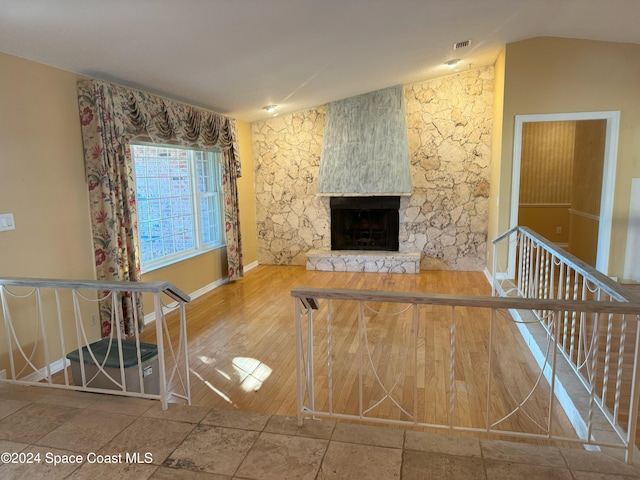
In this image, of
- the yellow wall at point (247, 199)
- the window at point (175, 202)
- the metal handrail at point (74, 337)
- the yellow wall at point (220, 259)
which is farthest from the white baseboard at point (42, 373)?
the yellow wall at point (247, 199)

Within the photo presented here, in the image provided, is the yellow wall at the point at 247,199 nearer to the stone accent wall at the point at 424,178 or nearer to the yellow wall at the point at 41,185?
the stone accent wall at the point at 424,178

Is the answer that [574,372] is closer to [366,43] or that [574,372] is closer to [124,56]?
[366,43]

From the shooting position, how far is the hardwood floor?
2.85 meters

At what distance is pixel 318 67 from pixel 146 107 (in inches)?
70.1

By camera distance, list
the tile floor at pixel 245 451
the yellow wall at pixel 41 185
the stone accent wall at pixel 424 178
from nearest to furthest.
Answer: the tile floor at pixel 245 451, the yellow wall at pixel 41 185, the stone accent wall at pixel 424 178

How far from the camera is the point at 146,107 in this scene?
161 inches

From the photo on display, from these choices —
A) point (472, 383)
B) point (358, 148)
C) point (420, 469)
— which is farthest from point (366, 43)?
point (420, 469)

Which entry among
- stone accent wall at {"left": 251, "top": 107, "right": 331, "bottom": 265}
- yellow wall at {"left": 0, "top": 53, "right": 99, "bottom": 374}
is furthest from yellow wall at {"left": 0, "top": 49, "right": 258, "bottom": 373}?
stone accent wall at {"left": 251, "top": 107, "right": 331, "bottom": 265}

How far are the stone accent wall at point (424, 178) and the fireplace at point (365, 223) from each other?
146mm

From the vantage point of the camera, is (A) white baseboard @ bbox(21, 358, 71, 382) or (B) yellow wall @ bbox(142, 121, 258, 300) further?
(B) yellow wall @ bbox(142, 121, 258, 300)

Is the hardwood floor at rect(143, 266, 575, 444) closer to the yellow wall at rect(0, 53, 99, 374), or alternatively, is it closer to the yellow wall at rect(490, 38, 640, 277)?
the yellow wall at rect(0, 53, 99, 374)

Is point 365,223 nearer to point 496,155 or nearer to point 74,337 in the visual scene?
point 496,155

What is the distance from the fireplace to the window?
1.95 m

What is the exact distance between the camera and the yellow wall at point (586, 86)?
4.96m
